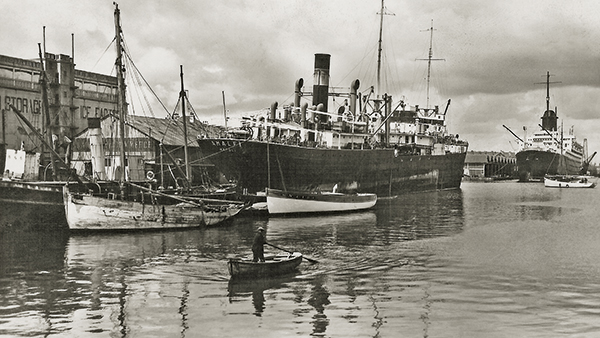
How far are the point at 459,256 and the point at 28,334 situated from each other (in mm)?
18517

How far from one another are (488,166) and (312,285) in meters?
139

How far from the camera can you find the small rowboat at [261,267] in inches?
779

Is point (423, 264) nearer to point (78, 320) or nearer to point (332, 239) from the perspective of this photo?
point (332, 239)

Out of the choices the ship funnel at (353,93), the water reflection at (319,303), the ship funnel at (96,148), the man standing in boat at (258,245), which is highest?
the ship funnel at (353,93)

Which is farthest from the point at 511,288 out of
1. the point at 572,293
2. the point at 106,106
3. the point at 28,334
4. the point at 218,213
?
the point at 106,106

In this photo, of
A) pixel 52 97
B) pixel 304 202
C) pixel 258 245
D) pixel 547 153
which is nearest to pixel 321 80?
pixel 304 202

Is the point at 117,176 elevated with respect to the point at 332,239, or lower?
elevated

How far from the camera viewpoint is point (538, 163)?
118 m

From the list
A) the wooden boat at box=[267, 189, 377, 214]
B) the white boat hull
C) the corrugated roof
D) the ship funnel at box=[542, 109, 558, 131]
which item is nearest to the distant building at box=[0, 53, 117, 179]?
the corrugated roof

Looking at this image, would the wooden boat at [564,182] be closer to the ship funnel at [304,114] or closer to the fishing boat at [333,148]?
the fishing boat at [333,148]

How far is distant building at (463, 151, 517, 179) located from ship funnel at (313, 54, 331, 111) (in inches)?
3764

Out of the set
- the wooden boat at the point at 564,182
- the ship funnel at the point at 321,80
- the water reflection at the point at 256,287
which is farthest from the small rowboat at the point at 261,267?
the wooden boat at the point at 564,182

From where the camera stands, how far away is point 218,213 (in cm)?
3497

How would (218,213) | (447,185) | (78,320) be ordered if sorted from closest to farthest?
1. (78,320)
2. (218,213)
3. (447,185)
